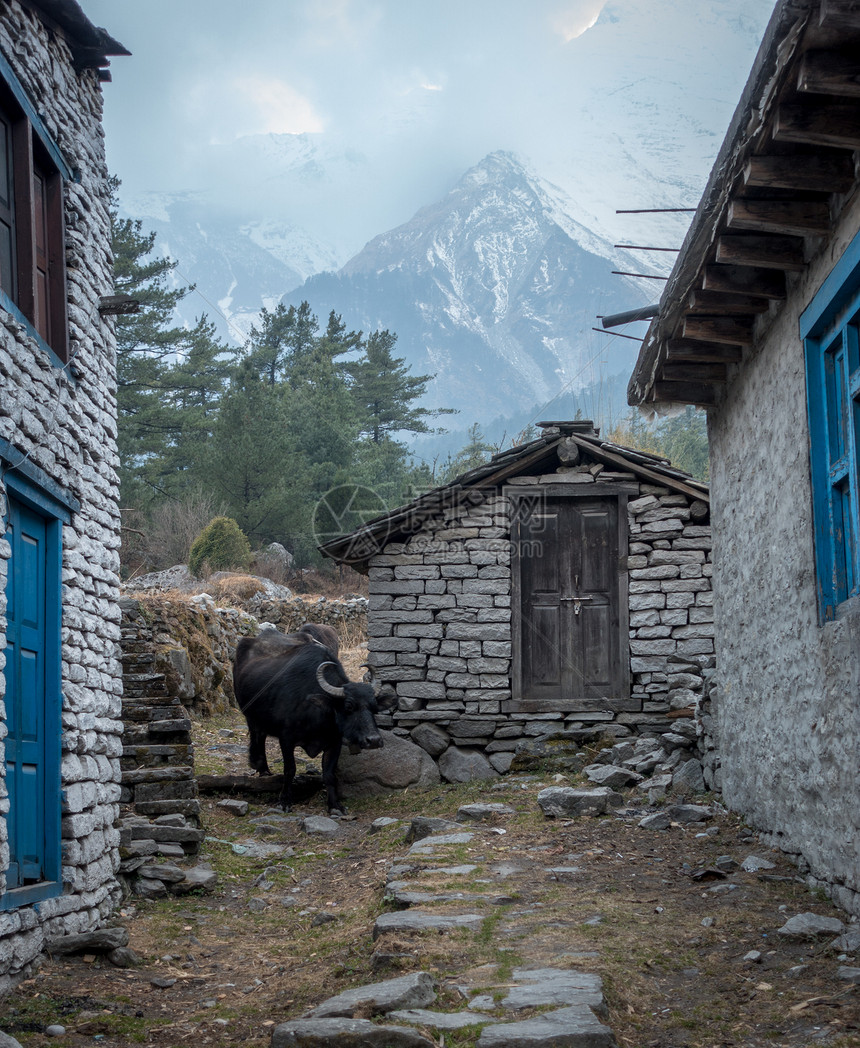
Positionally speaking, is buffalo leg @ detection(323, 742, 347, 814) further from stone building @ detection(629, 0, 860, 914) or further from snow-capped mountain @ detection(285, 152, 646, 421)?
snow-capped mountain @ detection(285, 152, 646, 421)

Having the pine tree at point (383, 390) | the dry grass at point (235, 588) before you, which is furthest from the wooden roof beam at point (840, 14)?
the pine tree at point (383, 390)

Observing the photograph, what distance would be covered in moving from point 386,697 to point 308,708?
2.93 feet

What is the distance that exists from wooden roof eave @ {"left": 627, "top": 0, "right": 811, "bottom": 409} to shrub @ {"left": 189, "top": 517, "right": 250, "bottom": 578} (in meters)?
15.0

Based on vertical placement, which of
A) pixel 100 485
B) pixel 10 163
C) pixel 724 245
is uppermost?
pixel 10 163

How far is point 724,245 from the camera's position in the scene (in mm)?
4754

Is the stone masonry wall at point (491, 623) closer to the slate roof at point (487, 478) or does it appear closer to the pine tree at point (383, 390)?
the slate roof at point (487, 478)

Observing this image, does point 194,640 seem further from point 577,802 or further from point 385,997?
point 385,997

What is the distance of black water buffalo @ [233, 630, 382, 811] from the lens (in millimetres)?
9273

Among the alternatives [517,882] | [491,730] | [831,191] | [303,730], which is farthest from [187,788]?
[831,191]

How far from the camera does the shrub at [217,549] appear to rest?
20484 mm

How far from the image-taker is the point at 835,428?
4.56 metres

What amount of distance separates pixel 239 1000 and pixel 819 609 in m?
3.17

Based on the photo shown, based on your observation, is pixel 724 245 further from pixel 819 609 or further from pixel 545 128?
pixel 545 128

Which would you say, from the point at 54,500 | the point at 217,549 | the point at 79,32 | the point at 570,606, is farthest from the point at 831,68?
the point at 217,549
